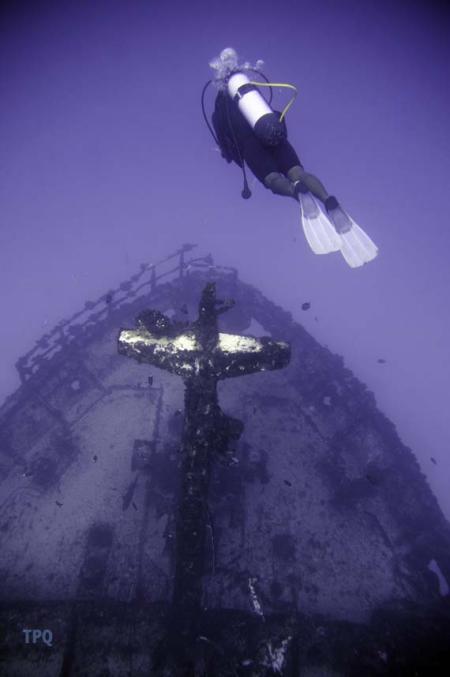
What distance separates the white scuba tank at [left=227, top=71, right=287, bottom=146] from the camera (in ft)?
13.4

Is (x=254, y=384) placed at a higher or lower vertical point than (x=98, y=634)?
higher

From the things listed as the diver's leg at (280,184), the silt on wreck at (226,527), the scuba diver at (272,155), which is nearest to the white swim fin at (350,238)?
the scuba diver at (272,155)

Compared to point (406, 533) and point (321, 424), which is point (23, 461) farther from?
point (406, 533)

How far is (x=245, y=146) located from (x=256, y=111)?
446 mm

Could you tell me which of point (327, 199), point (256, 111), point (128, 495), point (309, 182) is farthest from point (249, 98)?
point (128, 495)

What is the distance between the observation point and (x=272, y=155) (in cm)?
445

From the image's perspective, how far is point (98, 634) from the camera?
143 inches

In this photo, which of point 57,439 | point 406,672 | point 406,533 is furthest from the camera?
point 57,439

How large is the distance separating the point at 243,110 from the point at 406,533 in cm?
912

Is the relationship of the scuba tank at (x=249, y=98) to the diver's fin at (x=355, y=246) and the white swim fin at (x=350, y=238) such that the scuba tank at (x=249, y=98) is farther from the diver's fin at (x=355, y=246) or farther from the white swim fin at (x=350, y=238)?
the diver's fin at (x=355, y=246)

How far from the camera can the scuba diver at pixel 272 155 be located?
13.3ft

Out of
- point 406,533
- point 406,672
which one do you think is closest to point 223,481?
point 406,533

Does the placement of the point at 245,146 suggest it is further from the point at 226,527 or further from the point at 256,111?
the point at 226,527

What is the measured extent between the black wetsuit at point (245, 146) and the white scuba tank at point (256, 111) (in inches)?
5.2
